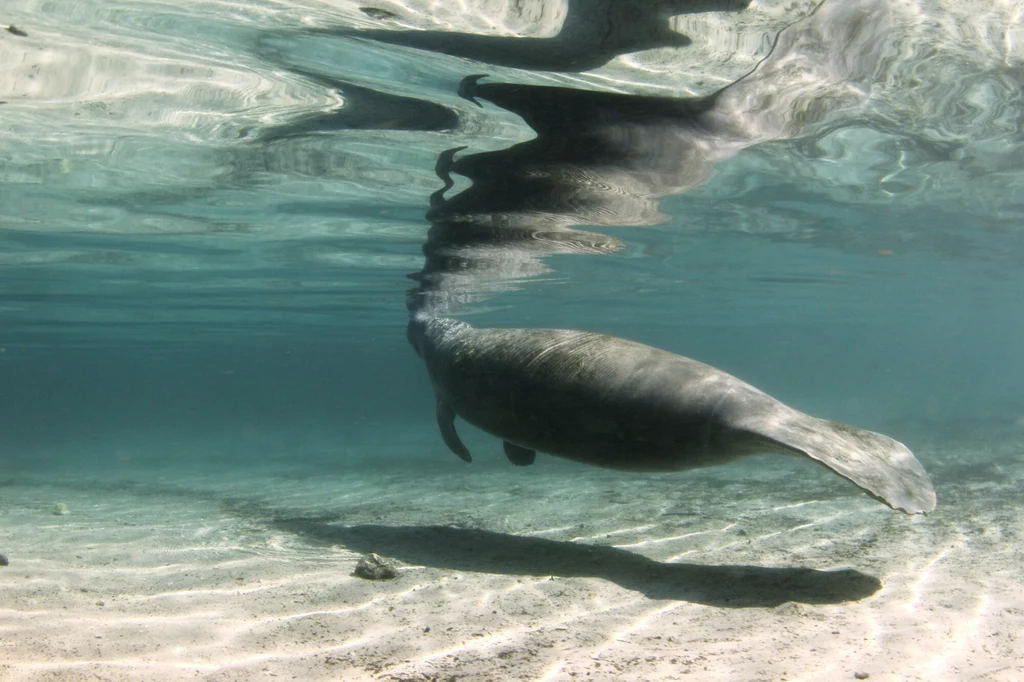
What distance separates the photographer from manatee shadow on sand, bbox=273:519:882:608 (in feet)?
14.3

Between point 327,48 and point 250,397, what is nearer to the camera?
point 327,48

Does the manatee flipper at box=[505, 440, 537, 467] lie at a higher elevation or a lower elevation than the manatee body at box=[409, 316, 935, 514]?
lower

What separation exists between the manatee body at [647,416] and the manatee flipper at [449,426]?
156cm

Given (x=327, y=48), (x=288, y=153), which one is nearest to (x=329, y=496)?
(x=288, y=153)

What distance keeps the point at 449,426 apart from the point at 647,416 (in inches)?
138

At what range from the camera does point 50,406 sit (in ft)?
516

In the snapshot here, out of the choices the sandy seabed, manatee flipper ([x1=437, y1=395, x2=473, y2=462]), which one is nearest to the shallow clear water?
the sandy seabed

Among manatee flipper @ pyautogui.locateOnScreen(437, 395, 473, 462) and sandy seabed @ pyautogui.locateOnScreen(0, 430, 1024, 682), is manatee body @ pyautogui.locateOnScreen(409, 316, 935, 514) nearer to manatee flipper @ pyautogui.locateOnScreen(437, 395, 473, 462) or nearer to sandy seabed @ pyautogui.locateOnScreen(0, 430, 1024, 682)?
sandy seabed @ pyautogui.locateOnScreen(0, 430, 1024, 682)

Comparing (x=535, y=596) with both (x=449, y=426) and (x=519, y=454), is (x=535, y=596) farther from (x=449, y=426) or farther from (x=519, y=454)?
(x=449, y=426)

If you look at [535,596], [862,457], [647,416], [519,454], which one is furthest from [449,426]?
[862,457]

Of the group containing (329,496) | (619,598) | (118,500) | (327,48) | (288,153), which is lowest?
(118,500)

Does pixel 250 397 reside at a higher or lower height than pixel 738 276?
lower

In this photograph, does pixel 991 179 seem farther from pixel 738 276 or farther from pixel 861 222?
pixel 738 276

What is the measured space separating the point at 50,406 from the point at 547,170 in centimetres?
18257
